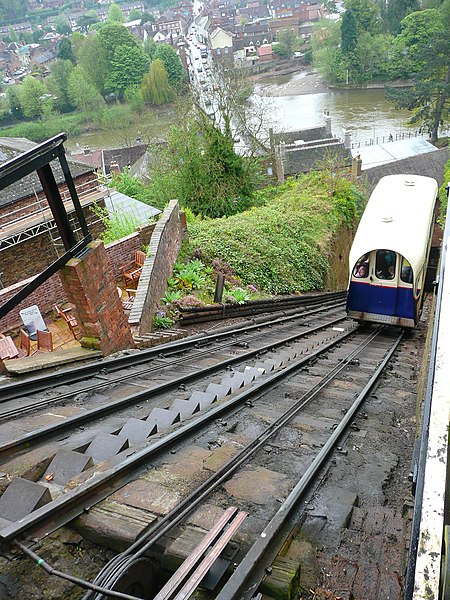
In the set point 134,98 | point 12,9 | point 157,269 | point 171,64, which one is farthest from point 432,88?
point 12,9

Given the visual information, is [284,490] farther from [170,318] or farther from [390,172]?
[390,172]

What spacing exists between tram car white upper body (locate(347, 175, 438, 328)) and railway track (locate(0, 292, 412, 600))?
271cm

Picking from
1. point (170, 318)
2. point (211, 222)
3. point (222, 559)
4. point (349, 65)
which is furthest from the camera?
point (349, 65)

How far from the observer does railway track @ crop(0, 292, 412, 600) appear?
219 cm

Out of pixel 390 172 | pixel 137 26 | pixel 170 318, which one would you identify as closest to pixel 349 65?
pixel 390 172

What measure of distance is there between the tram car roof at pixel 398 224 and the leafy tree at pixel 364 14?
5508cm

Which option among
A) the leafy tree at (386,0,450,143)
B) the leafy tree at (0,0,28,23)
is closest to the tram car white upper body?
the leafy tree at (386,0,450,143)

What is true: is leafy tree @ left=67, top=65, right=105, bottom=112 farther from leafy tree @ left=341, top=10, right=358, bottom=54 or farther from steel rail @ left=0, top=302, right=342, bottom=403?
steel rail @ left=0, top=302, right=342, bottom=403

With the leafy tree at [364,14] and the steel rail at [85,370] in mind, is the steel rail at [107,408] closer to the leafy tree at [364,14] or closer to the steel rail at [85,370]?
the steel rail at [85,370]

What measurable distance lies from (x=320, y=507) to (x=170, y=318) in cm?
A: 590

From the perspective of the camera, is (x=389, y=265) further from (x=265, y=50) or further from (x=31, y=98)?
(x=265, y=50)

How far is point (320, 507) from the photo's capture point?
282cm

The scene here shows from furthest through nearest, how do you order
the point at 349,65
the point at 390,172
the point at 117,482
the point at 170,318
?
the point at 349,65
the point at 390,172
the point at 170,318
the point at 117,482

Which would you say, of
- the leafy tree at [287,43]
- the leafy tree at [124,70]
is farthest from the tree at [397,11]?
the leafy tree at [124,70]
